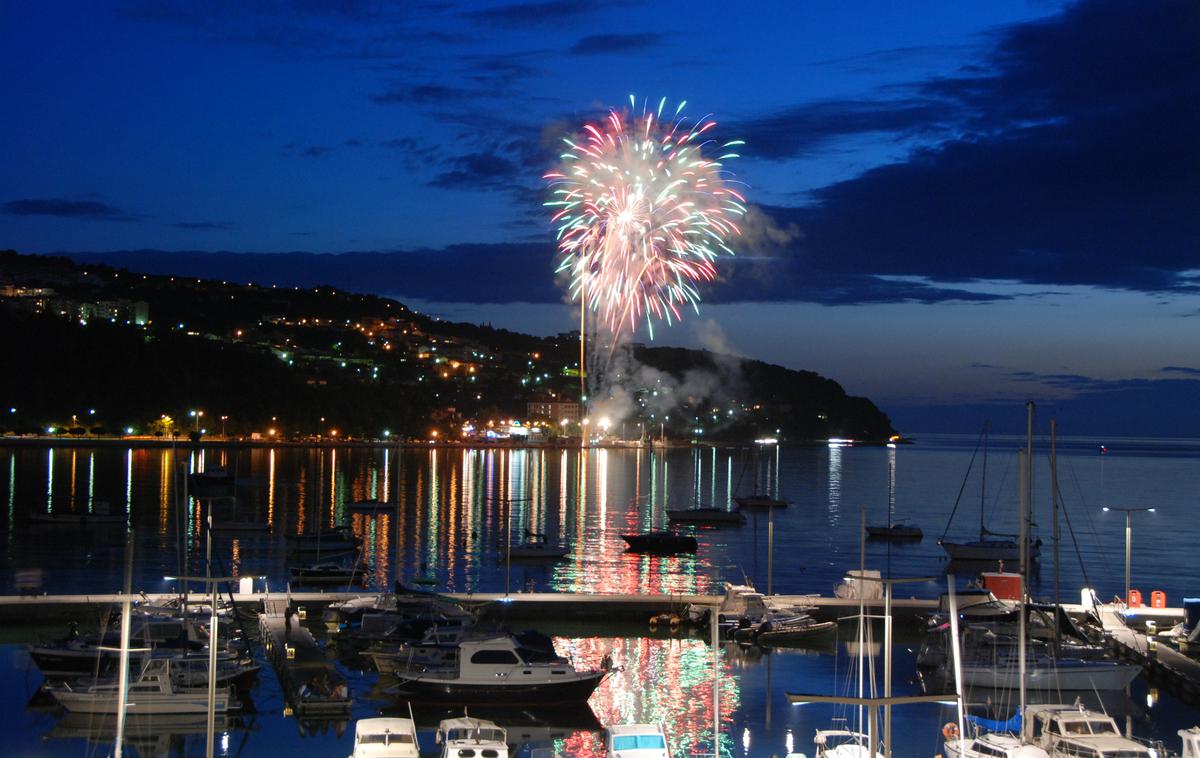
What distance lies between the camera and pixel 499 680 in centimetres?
2283

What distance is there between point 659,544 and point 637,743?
37754mm

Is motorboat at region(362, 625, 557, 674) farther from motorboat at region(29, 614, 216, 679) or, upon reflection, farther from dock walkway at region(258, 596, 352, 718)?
motorboat at region(29, 614, 216, 679)

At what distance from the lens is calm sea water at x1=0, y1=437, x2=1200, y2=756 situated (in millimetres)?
22594

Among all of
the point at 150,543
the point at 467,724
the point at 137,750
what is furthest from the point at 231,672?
the point at 150,543

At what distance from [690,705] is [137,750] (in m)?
9.99

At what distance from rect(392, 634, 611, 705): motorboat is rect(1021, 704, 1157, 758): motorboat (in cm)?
794

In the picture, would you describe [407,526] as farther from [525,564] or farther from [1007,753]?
[1007,753]

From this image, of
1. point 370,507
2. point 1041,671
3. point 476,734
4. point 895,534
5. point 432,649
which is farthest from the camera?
point 370,507

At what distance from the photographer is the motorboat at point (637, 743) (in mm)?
17303

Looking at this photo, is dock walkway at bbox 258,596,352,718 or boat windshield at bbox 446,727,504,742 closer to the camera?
boat windshield at bbox 446,727,504,742

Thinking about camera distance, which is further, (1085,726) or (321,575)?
(321,575)

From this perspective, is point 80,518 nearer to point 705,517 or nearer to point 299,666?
point 705,517

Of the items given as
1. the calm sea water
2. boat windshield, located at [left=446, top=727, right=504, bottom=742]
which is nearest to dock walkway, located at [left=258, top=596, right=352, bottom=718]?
the calm sea water

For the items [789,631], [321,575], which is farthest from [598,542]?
[789,631]
